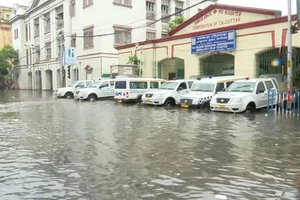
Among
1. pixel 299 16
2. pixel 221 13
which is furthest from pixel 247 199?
pixel 221 13

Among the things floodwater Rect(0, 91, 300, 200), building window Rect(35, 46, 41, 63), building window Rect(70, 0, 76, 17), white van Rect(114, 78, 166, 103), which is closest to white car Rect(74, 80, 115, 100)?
white van Rect(114, 78, 166, 103)

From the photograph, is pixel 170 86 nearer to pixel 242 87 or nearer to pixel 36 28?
pixel 242 87

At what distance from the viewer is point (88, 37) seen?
3734 cm

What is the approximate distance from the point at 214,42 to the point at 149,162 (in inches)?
699

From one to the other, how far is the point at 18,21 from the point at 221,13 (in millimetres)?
42898

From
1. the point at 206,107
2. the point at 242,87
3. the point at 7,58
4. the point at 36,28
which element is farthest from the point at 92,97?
the point at 7,58

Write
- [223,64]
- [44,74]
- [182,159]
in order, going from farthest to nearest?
[44,74]
[223,64]
[182,159]

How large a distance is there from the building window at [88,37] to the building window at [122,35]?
2667 millimetres

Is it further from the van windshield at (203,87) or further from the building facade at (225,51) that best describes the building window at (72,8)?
the van windshield at (203,87)

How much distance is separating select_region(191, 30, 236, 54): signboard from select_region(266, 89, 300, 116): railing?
21.0 feet

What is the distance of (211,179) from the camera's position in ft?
17.8

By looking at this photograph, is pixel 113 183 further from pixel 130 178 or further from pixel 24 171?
pixel 24 171

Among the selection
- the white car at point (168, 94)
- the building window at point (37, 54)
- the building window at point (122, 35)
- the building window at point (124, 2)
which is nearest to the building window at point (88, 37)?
the building window at point (122, 35)

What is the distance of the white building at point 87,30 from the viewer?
35.7 metres
